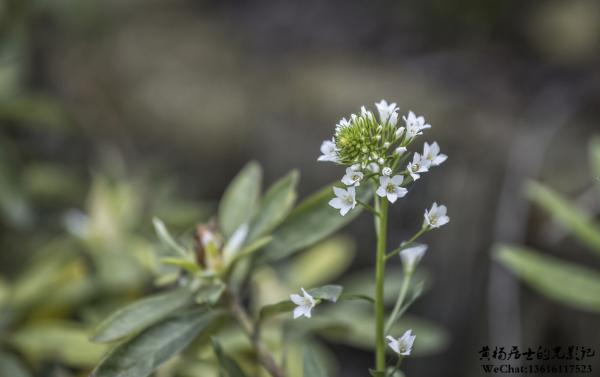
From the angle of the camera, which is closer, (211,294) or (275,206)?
(211,294)

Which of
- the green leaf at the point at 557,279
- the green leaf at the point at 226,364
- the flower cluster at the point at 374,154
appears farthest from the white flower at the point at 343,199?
the green leaf at the point at 557,279

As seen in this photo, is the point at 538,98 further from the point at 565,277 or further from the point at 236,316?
the point at 236,316

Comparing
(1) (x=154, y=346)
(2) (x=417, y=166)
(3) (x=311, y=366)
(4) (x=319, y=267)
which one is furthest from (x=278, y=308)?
(4) (x=319, y=267)

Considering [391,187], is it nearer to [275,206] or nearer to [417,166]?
[417,166]

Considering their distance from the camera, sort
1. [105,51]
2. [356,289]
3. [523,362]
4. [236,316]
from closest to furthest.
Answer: [236,316] < [356,289] < [523,362] < [105,51]

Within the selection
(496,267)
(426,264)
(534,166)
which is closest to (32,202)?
(426,264)

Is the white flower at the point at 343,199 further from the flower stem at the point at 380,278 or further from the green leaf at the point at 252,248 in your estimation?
the green leaf at the point at 252,248
